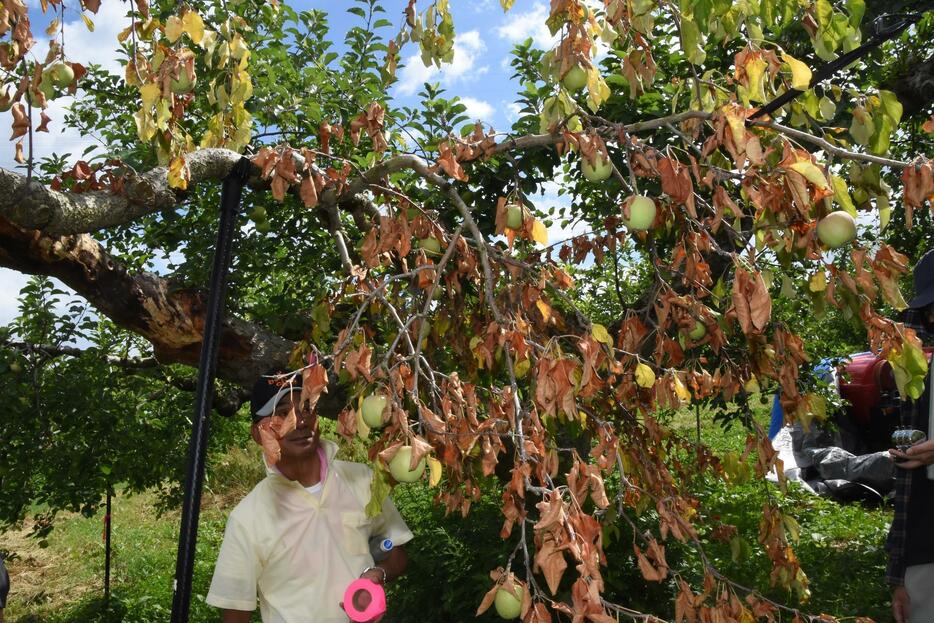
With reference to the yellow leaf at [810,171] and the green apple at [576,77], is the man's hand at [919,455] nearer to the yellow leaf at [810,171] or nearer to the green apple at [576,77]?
the yellow leaf at [810,171]

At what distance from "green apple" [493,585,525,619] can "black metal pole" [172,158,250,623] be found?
1003 millimetres

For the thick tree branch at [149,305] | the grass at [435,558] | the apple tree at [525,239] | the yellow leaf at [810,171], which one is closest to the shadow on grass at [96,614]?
the grass at [435,558]

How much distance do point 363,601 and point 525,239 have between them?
56.9 inches

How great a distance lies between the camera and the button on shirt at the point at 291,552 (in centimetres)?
228

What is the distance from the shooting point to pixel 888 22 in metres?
3.71

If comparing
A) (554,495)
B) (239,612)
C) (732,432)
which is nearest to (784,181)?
(554,495)

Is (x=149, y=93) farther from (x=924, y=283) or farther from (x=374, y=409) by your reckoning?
(x=924, y=283)

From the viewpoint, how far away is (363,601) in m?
2.21

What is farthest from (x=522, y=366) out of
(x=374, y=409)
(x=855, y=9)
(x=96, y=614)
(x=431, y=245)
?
(x=96, y=614)

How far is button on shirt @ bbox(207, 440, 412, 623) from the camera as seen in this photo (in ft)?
7.49

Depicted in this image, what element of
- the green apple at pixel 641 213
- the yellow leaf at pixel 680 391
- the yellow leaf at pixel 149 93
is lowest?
the yellow leaf at pixel 680 391

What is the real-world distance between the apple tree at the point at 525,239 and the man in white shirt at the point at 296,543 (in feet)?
0.79

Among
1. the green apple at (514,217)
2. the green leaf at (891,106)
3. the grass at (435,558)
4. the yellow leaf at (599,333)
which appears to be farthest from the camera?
the grass at (435,558)

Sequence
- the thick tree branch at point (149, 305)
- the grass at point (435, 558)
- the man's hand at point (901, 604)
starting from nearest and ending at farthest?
the man's hand at point (901, 604) → the thick tree branch at point (149, 305) → the grass at point (435, 558)
